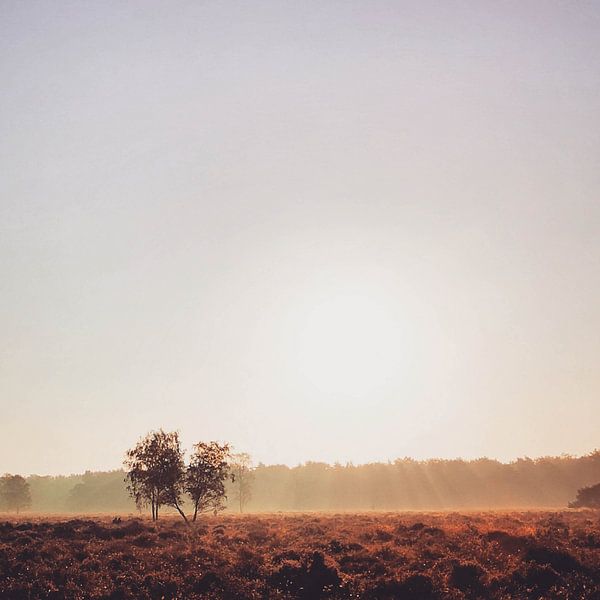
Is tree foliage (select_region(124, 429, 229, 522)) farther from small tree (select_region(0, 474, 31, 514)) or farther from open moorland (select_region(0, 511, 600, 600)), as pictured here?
small tree (select_region(0, 474, 31, 514))

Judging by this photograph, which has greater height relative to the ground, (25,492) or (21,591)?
(21,591)

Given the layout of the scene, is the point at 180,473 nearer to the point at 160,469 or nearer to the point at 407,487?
the point at 160,469

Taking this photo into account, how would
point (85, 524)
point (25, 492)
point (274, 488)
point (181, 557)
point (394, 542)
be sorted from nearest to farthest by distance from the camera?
1. point (181, 557)
2. point (394, 542)
3. point (85, 524)
4. point (25, 492)
5. point (274, 488)

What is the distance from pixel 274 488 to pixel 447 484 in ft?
211

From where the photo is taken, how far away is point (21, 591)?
70.0 feet

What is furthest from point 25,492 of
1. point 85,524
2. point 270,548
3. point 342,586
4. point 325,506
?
point 342,586

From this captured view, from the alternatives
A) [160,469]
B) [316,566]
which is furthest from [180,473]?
[316,566]

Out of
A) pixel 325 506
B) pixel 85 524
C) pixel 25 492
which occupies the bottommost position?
pixel 325 506

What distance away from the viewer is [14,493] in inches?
4498

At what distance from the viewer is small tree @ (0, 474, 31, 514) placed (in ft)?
375

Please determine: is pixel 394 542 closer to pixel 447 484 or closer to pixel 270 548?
pixel 270 548

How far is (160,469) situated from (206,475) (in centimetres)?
500

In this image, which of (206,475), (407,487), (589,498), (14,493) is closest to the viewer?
(206,475)

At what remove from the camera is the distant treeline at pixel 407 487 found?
129000 mm
